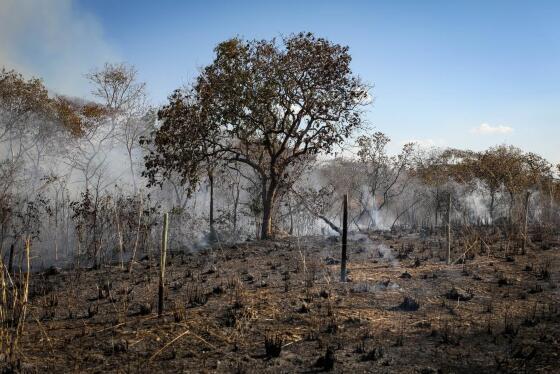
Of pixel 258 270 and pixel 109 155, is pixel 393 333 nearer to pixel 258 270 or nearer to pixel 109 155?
pixel 258 270

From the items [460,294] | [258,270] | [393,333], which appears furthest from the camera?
[258,270]

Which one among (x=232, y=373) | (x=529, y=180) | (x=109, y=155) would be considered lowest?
(x=232, y=373)

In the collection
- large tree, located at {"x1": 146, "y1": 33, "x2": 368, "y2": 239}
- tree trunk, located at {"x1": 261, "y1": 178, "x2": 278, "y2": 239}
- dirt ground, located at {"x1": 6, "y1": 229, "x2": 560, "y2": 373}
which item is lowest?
dirt ground, located at {"x1": 6, "y1": 229, "x2": 560, "y2": 373}

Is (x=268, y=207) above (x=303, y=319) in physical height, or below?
above

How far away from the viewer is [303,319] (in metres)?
6.75

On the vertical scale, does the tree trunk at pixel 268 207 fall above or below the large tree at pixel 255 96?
below

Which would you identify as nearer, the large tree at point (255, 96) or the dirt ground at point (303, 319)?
the dirt ground at point (303, 319)

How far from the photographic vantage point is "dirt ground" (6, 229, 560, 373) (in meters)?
5.14

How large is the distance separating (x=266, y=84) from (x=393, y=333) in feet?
32.7

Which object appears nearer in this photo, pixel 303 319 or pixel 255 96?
pixel 303 319

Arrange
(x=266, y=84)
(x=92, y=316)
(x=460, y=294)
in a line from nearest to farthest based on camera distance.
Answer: (x=92, y=316) → (x=460, y=294) → (x=266, y=84)

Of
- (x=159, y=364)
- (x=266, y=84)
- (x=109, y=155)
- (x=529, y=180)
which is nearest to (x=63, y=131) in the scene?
(x=109, y=155)

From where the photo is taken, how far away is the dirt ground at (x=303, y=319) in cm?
514

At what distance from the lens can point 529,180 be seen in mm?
32688
